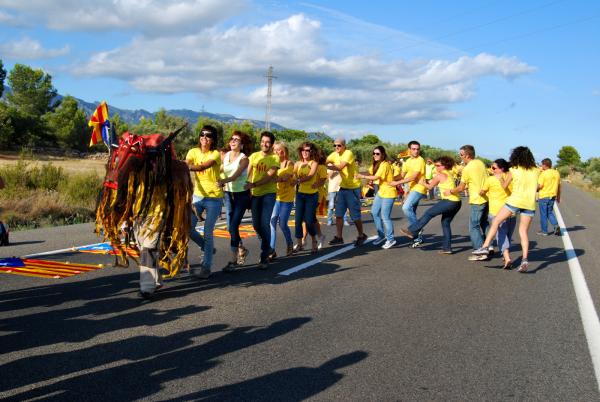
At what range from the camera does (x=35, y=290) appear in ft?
21.2

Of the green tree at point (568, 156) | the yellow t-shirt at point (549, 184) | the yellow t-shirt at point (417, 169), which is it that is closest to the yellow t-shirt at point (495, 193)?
the yellow t-shirt at point (417, 169)

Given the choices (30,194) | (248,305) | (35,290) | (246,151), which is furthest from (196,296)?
(30,194)

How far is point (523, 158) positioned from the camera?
8.77 meters

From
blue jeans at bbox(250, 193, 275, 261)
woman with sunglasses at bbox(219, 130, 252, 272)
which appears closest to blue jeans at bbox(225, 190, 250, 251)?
woman with sunglasses at bbox(219, 130, 252, 272)

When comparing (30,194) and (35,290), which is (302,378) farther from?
(30,194)

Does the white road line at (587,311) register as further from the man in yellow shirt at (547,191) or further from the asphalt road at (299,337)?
the man in yellow shirt at (547,191)

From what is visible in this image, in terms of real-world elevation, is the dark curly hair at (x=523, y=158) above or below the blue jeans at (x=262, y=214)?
above

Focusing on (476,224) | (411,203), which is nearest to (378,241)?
(411,203)

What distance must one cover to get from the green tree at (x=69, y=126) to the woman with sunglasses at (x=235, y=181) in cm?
5763

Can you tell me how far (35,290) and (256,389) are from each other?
12.2ft

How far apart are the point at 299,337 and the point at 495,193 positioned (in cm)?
584

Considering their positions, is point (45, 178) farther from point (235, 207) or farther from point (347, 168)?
point (235, 207)

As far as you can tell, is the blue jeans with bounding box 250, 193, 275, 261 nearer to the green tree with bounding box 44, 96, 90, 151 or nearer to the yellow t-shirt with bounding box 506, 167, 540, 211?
the yellow t-shirt with bounding box 506, 167, 540, 211

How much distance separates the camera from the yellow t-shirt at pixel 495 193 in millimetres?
9625
